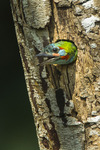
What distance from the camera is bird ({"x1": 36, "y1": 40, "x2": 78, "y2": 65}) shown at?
5.93ft

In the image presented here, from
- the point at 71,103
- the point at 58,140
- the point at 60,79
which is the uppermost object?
the point at 60,79

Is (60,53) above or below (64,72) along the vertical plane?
above

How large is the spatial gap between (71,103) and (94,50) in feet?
1.24

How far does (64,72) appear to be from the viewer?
74.9 inches

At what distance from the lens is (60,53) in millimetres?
1829

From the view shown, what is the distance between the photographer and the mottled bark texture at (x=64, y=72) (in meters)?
1.81

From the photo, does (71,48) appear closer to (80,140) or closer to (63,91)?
(63,91)

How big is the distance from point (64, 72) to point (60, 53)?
0.14 metres

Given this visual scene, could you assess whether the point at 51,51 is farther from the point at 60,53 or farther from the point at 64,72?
the point at 64,72

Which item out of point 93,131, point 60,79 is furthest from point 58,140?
point 60,79

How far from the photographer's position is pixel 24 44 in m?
1.93

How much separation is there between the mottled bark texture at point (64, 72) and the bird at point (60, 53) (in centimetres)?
4

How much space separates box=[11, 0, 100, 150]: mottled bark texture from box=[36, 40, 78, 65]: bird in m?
0.04

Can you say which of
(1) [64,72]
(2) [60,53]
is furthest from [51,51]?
(1) [64,72]
